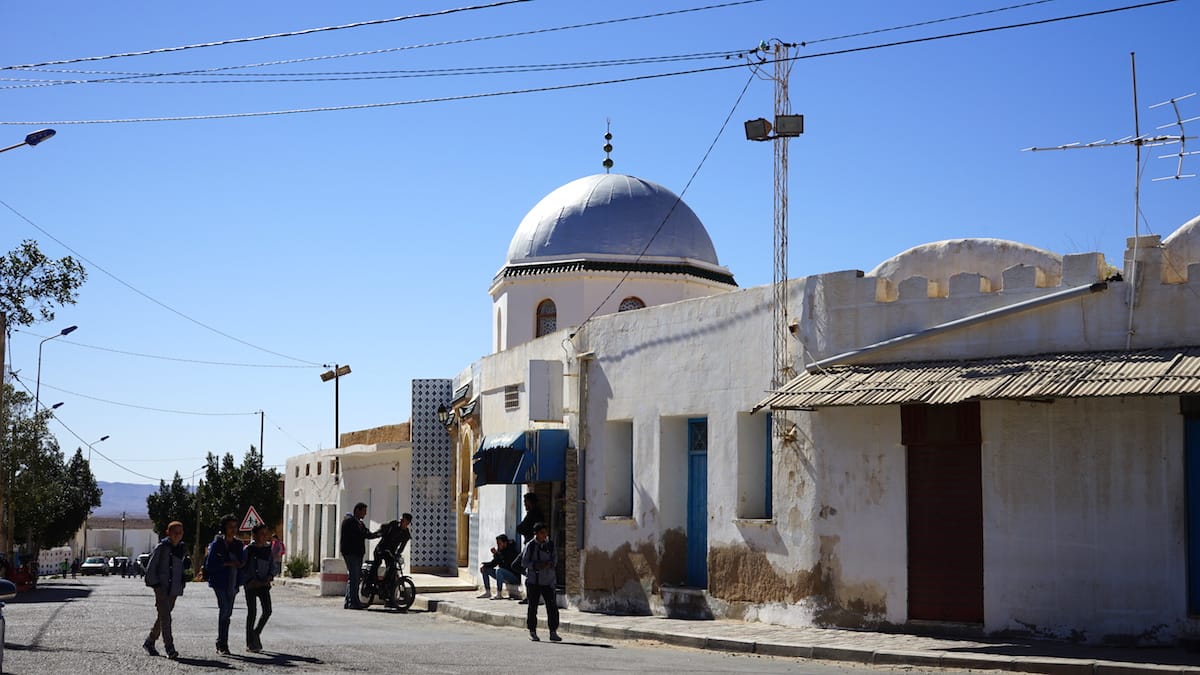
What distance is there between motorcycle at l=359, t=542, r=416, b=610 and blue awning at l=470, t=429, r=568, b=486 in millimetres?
2174

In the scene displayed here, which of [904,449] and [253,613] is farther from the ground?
[904,449]

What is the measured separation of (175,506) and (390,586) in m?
57.3

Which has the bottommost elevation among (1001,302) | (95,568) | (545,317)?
(95,568)

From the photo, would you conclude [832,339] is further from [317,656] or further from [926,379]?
[317,656]

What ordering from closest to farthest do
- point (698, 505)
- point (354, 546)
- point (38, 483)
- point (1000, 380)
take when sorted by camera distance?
point (1000, 380) < point (698, 505) < point (354, 546) < point (38, 483)

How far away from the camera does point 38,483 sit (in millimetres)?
49438

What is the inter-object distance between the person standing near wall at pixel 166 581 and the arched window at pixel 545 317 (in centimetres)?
1523

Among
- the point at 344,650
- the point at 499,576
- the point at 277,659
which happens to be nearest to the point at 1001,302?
the point at 344,650

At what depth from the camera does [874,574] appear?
15836 mm

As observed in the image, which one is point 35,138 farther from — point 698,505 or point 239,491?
point 239,491

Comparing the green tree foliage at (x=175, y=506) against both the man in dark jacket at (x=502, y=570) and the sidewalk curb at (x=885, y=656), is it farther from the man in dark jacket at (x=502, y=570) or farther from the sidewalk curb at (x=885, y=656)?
the sidewalk curb at (x=885, y=656)

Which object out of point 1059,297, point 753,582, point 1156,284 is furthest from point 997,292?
point 753,582

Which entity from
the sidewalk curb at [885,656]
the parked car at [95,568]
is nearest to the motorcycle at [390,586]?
the sidewalk curb at [885,656]

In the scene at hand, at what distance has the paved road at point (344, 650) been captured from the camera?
42.1 ft
